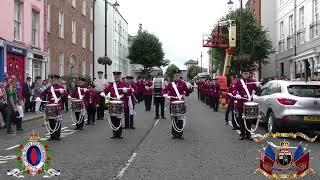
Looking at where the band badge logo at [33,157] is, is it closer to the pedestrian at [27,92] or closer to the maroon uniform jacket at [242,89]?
the maroon uniform jacket at [242,89]

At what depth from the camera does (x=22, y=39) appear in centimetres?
2769

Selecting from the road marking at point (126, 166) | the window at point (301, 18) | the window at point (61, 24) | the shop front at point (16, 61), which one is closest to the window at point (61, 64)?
the window at point (61, 24)

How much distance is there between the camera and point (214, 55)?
142 ft

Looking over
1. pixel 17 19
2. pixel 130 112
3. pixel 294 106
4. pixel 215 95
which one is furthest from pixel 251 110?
pixel 17 19

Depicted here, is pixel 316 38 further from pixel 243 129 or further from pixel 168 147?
pixel 168 147

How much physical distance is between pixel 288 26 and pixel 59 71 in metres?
16.3

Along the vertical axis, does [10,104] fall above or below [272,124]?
above

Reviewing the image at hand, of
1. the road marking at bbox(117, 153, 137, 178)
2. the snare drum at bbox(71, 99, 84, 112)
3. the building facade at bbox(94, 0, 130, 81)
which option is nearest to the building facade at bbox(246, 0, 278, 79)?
the building facade at bbox(94, 0, 130, 81)

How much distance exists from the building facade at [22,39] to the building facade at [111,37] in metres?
19.9

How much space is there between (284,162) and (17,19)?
2301cm

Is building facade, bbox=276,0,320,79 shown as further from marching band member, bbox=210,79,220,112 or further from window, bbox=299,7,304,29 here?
marching band member, bbox=210,79,220,112

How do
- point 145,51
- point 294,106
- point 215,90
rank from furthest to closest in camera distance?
point 145,51
point 215,90
point 294,106

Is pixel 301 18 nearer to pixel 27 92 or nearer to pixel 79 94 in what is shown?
pixel 27 92

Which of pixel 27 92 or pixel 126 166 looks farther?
pixel 27 92
